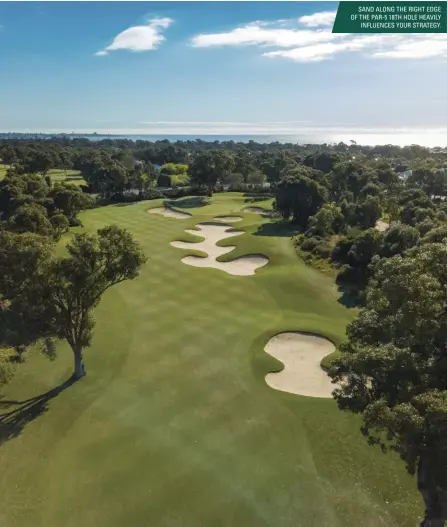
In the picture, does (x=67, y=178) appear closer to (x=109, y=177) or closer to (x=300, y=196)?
(x=109, y=177)

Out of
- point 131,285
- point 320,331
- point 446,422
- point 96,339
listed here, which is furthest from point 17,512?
point 131,285

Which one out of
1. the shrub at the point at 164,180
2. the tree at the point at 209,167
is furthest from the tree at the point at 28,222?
the shrub at the point at 164,180

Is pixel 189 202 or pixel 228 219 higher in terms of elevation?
pixel 189 202

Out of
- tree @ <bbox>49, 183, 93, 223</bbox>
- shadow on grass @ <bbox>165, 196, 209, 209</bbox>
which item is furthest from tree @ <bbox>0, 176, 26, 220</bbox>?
shadow on grass @ <bbox>165, 196, 209, 209</bbox>

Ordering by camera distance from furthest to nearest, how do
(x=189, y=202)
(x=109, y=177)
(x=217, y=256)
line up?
(x=109, y=177)
(x=189, y=202)
(x=217, y=256)

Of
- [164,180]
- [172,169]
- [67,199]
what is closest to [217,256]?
[67,199]

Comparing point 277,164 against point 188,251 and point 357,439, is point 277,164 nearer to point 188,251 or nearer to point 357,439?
point 188,251
